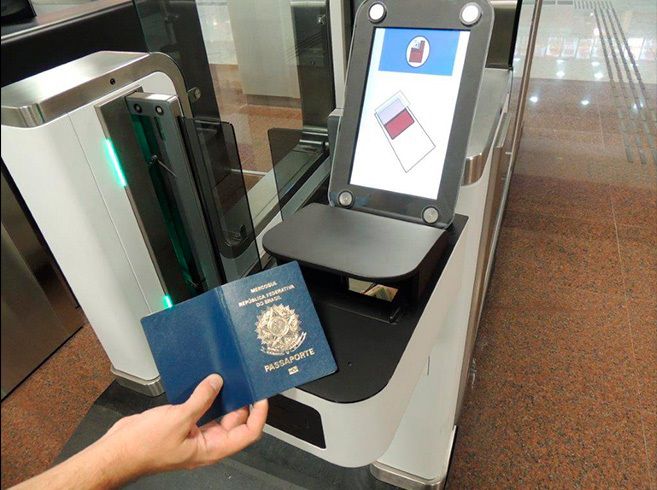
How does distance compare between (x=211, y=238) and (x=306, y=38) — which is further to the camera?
(x=306, y=38)

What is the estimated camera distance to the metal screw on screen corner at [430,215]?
677 mm

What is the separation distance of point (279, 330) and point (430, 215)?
27 cm

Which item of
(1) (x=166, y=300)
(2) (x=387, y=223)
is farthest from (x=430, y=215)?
(1) (x=166, y=300)

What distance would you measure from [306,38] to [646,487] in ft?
5.19

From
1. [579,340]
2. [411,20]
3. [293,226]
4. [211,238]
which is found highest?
[411,20]

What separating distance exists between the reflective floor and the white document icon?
3.07 feet

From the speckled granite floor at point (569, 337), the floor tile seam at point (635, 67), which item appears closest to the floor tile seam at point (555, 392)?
the speckled granite floor at point (569, 337)

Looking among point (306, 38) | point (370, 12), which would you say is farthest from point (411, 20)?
point (306, 38)

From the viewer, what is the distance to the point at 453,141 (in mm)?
657

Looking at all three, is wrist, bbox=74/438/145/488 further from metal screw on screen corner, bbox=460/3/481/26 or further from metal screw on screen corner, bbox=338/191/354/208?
metal screw on screen corner, bbox=460/3/481/26

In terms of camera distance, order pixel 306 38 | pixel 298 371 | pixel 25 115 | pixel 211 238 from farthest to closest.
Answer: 1. pixel 306 38
2. pixel 211 238
3. pixel 25 115
4. pixel 298 371

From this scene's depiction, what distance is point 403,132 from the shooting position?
696 millimetres

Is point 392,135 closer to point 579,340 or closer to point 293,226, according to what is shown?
point 293,226

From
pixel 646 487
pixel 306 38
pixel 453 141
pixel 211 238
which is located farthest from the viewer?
pixel 306 38
